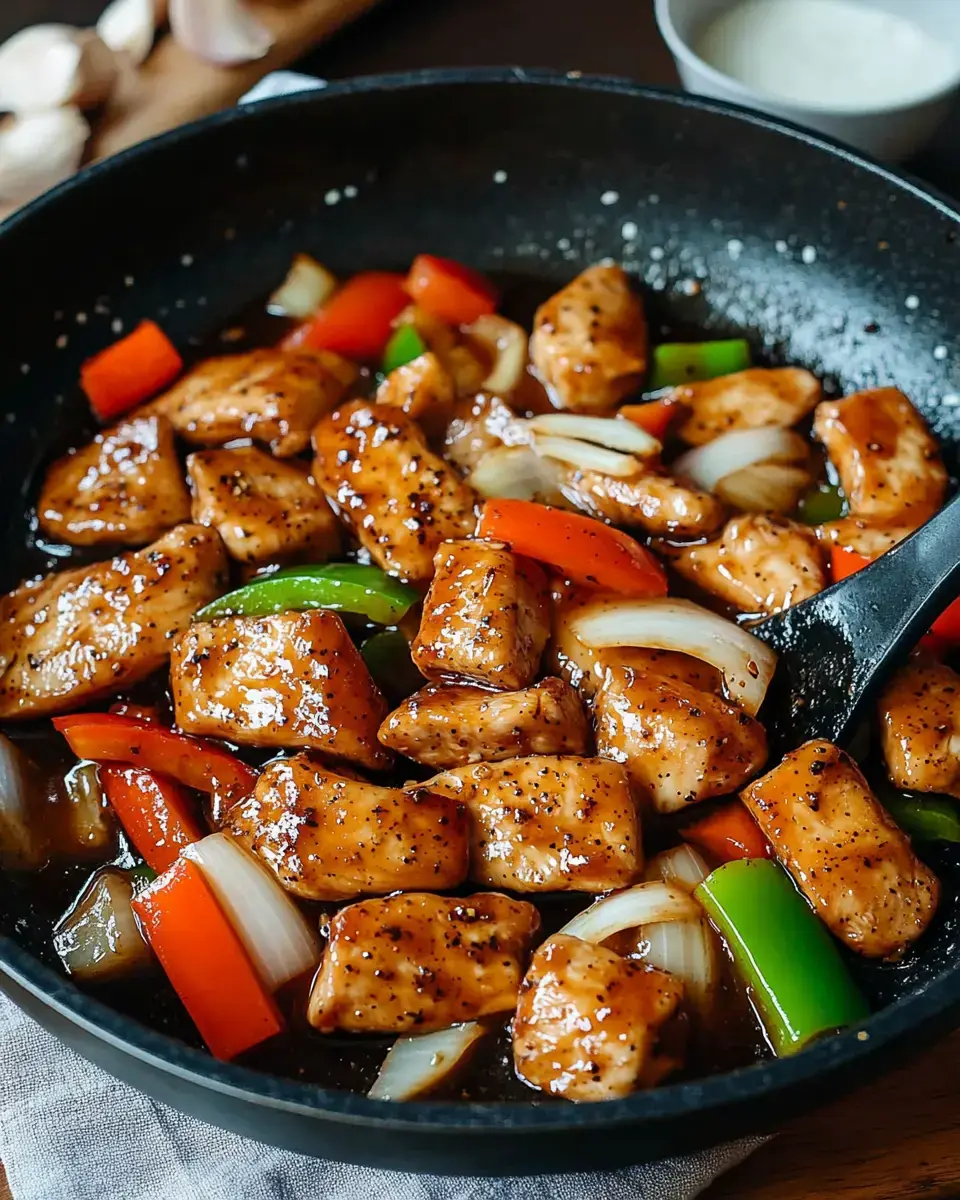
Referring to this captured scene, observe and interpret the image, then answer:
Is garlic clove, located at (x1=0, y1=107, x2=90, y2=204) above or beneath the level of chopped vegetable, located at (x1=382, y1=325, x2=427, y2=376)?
above

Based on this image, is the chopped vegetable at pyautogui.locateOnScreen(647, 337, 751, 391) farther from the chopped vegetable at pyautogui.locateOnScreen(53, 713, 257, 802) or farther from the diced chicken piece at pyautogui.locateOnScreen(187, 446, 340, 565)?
the chopped vegetable at pyautogui.locateOnScreen(53, 713, 257, 802)

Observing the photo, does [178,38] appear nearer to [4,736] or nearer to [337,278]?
[337,278]

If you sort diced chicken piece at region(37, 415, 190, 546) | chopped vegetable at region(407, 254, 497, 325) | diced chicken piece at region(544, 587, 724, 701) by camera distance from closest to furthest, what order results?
1. diced chicken piece at region(544, 587, 724, 701)
2. diced chicken piece at region(37, 415, 190, 546)
3. chopped vegetable at region(407, 254, 497, 325)

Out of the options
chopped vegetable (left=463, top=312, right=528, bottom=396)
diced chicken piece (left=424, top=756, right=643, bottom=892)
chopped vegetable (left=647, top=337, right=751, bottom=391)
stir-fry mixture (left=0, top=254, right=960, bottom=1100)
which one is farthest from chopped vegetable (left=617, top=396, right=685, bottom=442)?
diced chicken piece (left=424, top=756, right=643, bottom=892)

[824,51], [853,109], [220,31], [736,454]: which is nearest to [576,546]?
[736,454]

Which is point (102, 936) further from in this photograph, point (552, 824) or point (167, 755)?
point (552, 824)

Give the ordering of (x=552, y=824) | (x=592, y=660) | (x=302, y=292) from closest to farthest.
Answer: (x=552, y=824) → (x=592, y=660) → (x=302, y=292)
